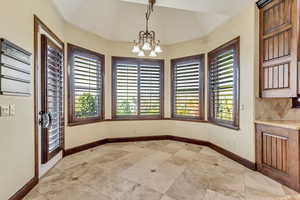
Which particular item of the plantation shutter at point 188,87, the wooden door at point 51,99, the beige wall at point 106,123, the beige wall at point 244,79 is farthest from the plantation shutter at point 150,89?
the wooden door at point 51,99

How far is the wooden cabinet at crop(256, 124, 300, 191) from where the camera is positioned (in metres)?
2.22

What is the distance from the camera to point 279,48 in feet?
8.35

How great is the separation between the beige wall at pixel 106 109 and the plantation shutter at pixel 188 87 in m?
0.21

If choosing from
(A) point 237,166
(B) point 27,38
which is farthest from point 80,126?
(A) point 237,166

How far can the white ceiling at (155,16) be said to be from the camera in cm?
305

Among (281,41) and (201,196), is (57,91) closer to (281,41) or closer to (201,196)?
(201,196)

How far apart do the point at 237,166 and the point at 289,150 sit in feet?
3.14

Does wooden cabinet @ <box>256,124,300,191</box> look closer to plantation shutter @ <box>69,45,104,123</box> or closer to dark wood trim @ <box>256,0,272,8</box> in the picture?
dark wood trim @ <box>256,0,272,8</box>

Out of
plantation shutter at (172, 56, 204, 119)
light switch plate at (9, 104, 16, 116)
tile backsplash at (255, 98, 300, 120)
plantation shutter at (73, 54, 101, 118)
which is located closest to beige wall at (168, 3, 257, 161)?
tile backsplash at (255, 98, 300, 120)

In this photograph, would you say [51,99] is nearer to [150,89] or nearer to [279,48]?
[150,89]

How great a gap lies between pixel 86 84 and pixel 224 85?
326cm

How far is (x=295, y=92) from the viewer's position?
7.65 ft

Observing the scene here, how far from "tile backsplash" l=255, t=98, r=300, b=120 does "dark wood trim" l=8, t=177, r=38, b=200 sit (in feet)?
12.1

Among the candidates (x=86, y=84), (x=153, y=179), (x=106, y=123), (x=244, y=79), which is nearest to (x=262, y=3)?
(x=244, y=79)
